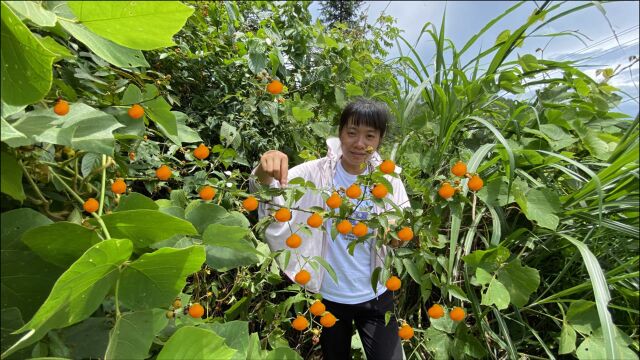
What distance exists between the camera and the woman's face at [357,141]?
4.58 feet

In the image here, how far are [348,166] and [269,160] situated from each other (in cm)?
59

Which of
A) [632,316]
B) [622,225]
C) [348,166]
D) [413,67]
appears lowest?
[632,316]

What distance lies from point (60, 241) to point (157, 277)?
9cm

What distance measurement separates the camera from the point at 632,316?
1.14m

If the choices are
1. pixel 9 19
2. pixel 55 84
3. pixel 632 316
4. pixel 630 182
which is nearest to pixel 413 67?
pixel 630 182

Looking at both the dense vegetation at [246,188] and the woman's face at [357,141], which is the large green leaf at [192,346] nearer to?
the dense vegetation at [246,188]

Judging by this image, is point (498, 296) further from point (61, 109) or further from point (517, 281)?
point (61, 109)

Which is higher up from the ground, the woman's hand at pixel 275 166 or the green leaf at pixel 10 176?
the green leaf at pixel 10 176

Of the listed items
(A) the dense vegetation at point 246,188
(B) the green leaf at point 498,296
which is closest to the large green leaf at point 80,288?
(A) the dense vegetation at point 246,188

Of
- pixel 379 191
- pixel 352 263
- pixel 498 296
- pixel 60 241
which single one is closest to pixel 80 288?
pixel 60 241

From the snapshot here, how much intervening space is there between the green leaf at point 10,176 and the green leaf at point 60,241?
33 millimetres

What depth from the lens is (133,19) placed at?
0.29 metres

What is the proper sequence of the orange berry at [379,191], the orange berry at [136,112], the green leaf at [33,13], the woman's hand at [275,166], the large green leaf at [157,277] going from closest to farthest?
the green leaf at [33,13], the large green leaf at [157,277], the orange berry at [136,112], the orange berry at [379,191], the woman's hand at [275,166]

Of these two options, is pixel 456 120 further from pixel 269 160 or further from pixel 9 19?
pixel 9 19
